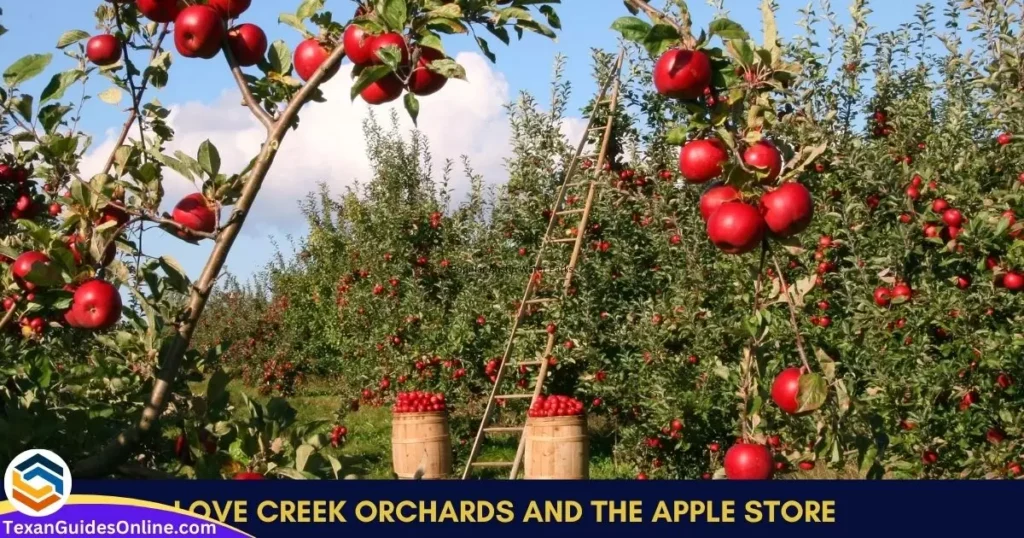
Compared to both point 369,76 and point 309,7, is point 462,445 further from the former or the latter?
point 369,76

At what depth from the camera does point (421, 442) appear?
20.9ft

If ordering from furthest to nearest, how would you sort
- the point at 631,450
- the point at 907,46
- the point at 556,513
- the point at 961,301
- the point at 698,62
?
the point at 631,450, the point at 907,46, the point at 961,301, the point at 556,513, the point at 698,62

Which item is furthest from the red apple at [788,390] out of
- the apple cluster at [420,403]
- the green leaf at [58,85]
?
the apple cluster at [420,403]

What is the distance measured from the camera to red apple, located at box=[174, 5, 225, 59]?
1.47 metres

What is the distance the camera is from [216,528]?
169 centimetres

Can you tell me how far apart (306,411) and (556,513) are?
31.8 ft

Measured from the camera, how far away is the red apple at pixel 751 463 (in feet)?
5.41

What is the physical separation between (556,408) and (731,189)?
14.7ft

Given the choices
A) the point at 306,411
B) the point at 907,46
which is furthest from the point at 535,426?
the point at 306,411

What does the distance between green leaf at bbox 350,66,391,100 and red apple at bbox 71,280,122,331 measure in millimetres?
493

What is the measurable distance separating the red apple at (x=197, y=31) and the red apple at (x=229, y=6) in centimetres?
5

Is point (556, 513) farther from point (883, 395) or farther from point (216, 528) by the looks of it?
point (883, 395)

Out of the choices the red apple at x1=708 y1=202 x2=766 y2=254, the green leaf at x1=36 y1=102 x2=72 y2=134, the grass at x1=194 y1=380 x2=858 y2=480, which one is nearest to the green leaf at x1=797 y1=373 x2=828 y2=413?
the red apple at x1=708 y1=202 x2=766 y2=254

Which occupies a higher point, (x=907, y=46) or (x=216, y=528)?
(x=907, y=46)
